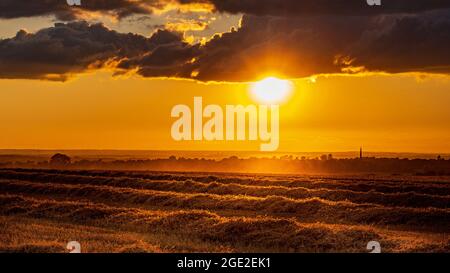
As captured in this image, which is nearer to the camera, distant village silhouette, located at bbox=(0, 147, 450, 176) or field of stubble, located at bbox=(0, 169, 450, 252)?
field of stubble, located at bbox=(0, 169, 450, 252)

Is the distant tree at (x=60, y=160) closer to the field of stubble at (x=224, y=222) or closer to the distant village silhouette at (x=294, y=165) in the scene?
the distant village silhouette at (x=294, y=165)

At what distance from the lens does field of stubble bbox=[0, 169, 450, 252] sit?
23.9 metres

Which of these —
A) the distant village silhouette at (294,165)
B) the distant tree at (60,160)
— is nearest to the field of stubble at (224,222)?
the distant village silhouette at (294,165)

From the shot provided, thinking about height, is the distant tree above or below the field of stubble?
above

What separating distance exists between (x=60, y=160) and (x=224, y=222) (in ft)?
439

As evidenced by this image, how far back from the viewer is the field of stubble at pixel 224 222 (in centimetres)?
2388

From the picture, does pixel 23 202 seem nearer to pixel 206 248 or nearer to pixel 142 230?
pixel 142 230

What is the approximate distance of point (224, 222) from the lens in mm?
27656

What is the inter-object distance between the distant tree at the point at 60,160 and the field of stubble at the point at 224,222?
341ft

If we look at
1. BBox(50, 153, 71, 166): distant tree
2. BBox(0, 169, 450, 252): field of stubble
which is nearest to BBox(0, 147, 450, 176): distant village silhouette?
BBox(50, 153, 71, 166): distant tree

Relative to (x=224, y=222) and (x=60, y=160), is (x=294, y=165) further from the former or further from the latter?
(x=224, y=222)

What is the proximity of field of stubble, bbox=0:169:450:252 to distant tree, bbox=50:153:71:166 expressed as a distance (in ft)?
341

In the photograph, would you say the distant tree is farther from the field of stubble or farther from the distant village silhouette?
the field of stubble
